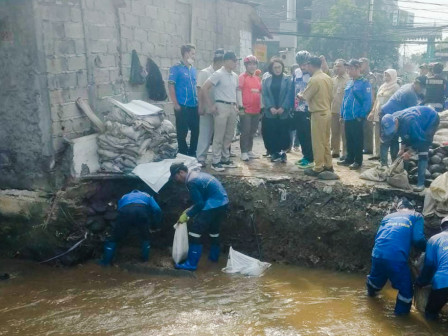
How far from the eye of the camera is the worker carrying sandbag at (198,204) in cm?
650

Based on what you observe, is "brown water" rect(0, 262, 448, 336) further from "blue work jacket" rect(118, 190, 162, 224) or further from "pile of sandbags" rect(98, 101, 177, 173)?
"pile of sandbags" rect(98, 101, 177, 173)

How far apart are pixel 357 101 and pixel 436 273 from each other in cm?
359

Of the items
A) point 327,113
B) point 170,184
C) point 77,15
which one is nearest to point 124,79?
point 77,15

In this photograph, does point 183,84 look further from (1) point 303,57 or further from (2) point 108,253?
(2) point 108,253

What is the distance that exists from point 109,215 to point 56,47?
2593 millimetres

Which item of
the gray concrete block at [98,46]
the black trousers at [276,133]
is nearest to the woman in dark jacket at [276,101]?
the black trousers at [276,133]

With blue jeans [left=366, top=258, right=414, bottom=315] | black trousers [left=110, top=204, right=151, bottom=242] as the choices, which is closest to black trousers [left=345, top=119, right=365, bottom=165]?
blue jeans [left=366, top=258, right=414, bottom=315]

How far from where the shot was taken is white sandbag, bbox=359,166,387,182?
280 inches

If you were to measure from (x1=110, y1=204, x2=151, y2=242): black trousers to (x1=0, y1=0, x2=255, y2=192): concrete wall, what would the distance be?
140 centimetres

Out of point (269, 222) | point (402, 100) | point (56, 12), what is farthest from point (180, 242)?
point (402, 100)

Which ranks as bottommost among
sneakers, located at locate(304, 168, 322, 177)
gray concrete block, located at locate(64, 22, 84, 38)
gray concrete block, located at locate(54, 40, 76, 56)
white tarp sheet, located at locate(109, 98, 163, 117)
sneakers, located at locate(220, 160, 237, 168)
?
sneakers, located at locate(304, 168, 322, 177)

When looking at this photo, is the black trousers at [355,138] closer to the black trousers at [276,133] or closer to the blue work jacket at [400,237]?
the black trousers at [276,133]

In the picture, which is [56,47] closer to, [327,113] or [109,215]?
[109,215]

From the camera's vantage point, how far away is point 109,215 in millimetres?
7344
